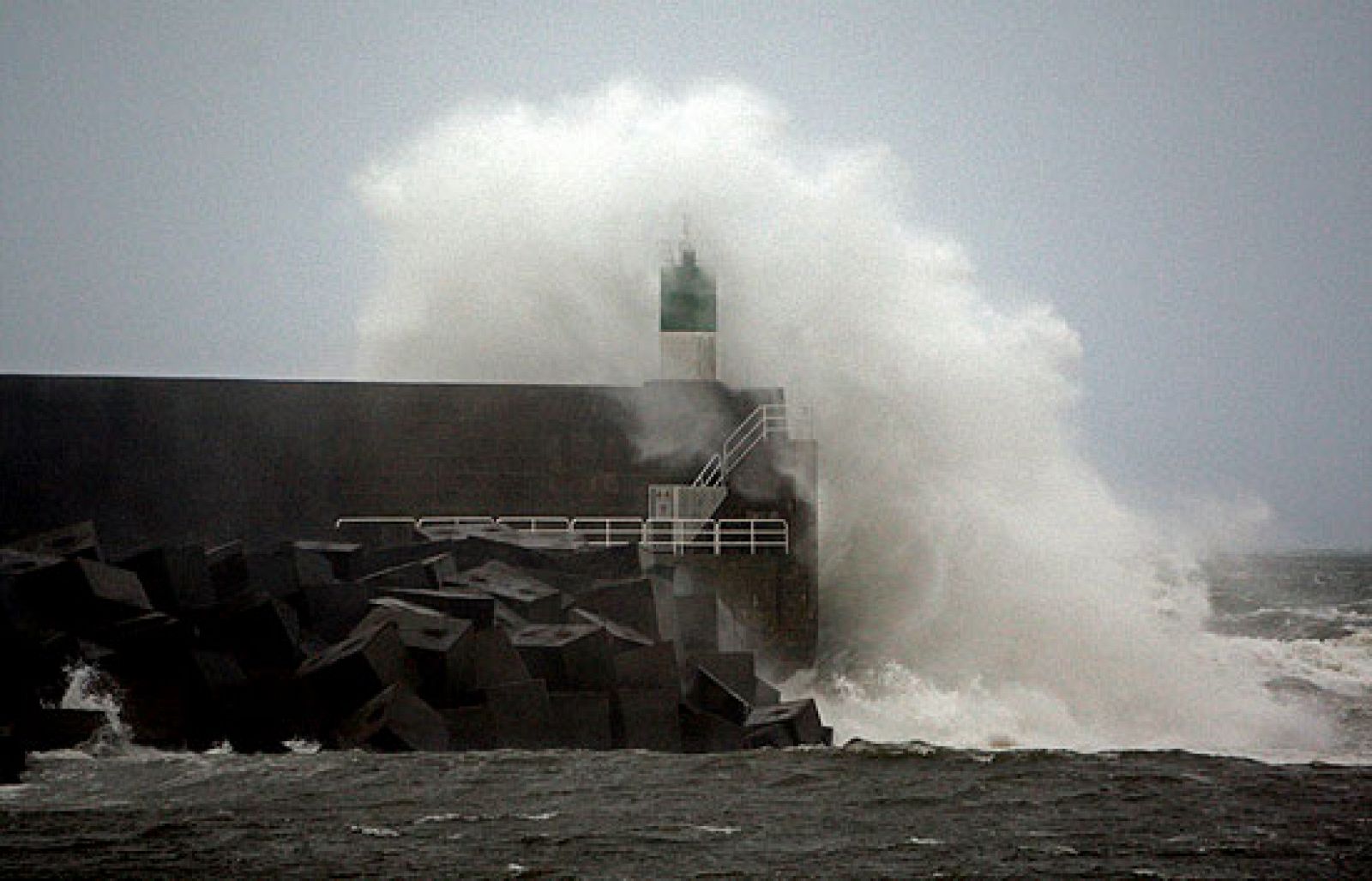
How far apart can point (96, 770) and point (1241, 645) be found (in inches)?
694

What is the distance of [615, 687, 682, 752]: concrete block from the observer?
35.4 feet

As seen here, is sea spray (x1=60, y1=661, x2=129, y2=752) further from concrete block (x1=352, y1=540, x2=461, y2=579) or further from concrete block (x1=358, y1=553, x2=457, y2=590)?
concrete block (x1=352, y1=540, x2=461, y2=579)

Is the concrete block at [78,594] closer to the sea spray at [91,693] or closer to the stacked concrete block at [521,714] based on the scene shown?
the sea spray at [91,693]

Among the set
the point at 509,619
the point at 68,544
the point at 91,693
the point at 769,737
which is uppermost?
the point at 68,544

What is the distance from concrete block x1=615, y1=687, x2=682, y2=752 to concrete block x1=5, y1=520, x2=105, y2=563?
3893 millimetres

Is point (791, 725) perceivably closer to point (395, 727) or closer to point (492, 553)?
point (395, 727)

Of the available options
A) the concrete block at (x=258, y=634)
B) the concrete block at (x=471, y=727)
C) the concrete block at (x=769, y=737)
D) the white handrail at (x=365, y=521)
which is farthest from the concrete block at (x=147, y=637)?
the white handrail at (x=365, y=521)

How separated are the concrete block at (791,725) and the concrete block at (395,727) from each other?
2268 millimetres

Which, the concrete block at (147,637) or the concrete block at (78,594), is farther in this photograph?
the concrete block at (78,594)

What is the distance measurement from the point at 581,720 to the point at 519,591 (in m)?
2.00

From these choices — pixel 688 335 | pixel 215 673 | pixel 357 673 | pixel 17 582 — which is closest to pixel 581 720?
pixel 357 673

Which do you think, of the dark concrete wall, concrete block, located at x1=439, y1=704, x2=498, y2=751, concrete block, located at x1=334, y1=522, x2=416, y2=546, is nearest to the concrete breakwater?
concrete block, located at x1=439, y1=704, x2=498, y2=751

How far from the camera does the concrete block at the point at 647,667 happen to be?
35.9 ft

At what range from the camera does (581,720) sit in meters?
10.6
